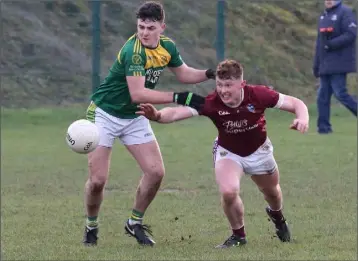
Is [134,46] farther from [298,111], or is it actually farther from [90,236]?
[90,236]

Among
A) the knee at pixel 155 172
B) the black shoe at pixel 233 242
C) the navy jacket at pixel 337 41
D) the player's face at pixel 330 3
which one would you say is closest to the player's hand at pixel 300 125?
the black shoe at pixel 233 242

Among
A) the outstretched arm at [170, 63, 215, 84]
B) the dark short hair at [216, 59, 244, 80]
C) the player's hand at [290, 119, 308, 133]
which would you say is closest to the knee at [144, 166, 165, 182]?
the outstretched arm at [170, 63, 215, 84]

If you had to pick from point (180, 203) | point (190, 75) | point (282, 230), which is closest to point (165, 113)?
point (190, 75)

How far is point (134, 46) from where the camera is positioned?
22.7 ft

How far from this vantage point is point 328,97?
14.6m

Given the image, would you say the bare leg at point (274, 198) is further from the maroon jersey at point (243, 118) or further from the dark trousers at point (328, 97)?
the dark trousers at point (328, 97)

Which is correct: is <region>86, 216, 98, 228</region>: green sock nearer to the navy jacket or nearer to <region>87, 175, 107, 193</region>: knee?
<region>87, 175, 107, 193</region>: knee

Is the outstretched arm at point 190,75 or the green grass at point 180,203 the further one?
the outstretched arm at point 190,75

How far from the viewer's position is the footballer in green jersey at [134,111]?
6.89 m

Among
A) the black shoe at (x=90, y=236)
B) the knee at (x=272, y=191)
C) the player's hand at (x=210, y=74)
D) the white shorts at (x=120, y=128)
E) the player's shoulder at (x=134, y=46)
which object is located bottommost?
the black shoe at (x=90, y=236)

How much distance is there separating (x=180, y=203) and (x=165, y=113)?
104 inches

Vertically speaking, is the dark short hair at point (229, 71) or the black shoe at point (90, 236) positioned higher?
the dark short hair at point (229, 71)

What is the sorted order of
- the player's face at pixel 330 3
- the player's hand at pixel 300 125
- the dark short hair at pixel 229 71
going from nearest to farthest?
the player's hand at pixel 300 125, the dark short hair at pixel 229 71, the player's face at pixel 330 3

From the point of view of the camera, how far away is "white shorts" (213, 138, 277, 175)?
6.90 m
